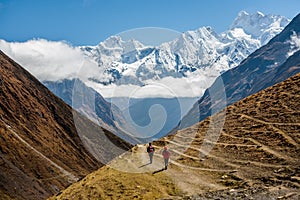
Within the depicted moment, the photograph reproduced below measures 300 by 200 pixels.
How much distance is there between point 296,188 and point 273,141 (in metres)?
18.2

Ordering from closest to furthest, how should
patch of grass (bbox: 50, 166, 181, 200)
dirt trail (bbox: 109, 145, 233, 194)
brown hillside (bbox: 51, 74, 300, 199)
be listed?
brown hillside (bbox: 51, 74, 300, 199)
dirt trail (bbox: 109, 145, 233, 194)
patch of grass (bbox: 50, 166, 181, 200)

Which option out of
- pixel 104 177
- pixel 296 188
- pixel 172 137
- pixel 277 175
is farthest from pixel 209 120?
pixel 296 188

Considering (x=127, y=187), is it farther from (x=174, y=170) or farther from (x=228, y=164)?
(x=228, y=164)

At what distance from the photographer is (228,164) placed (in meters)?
54.3

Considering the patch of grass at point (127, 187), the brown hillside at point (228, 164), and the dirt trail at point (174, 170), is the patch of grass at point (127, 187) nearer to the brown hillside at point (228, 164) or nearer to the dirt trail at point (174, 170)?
the brown hillside at point (228, 164)

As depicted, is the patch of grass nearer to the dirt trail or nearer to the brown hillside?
the brown hillside

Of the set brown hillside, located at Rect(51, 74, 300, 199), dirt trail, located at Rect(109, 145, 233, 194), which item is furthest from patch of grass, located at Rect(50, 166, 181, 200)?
dirt trail, located at Rect(109, 145, 233, 194)

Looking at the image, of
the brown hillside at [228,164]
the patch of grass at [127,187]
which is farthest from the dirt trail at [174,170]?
the patch of grass at [127,187]

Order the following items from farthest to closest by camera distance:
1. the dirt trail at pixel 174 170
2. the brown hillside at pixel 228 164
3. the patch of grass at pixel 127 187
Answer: the patch of grass at pixel 127 187 < the dirt trail at pixel 174 170 < the brown hillside at pixel 228 164

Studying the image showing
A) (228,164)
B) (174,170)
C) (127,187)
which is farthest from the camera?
(174,170)

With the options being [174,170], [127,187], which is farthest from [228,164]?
[127,187]

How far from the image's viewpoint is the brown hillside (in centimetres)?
4472

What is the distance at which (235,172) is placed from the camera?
5019cm

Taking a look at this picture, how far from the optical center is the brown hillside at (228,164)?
1761 inches
